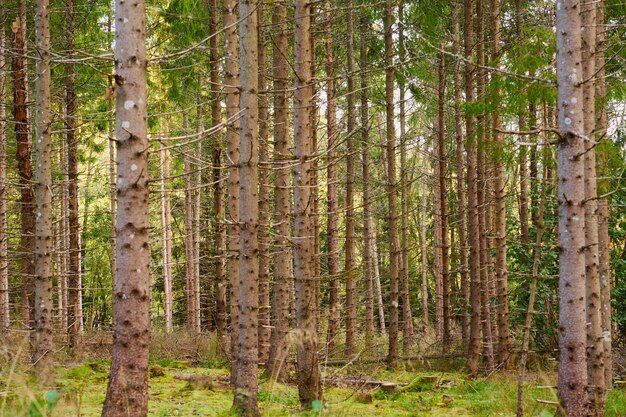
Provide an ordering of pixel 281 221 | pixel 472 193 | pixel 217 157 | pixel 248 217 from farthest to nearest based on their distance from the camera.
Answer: pixel 472 193 < pixel 217 157 < pixel 281 221 < pixel 248 217

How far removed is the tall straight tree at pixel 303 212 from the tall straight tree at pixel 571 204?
9.46 feet

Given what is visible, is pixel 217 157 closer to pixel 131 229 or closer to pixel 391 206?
pixel 391 206

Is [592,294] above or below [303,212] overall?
below

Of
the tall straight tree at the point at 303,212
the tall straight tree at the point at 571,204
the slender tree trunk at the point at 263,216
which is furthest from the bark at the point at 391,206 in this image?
the tall straight tree at the point at 571,204

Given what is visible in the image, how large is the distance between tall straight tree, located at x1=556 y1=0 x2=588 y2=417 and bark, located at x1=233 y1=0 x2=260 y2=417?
3443 millimetres

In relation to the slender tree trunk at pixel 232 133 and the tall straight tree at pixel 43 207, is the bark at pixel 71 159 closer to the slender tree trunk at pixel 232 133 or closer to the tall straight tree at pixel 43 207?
the tall straight tree at pixel 43 207

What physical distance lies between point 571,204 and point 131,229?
14.3 ft

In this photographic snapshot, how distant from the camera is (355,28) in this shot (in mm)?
18188

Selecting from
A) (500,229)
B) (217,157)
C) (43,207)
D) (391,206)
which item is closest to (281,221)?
(217,157)

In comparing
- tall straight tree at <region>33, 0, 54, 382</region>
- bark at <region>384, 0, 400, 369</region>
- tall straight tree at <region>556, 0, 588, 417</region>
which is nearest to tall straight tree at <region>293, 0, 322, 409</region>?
tall straight tree at <region>556, 0, 588, 417</region>

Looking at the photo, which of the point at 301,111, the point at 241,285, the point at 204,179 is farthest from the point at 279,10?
the point at 204,179

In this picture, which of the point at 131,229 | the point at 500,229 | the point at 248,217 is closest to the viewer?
the point at 131,229

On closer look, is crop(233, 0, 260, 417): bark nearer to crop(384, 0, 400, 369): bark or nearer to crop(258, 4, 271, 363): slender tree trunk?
crop(258, 4, 271, 363): slender tree trunk

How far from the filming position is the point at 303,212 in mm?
7992
